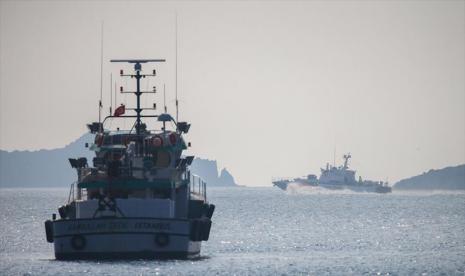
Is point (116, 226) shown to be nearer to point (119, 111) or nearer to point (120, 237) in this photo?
point (120, 237)

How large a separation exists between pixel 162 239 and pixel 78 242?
14.0 ft

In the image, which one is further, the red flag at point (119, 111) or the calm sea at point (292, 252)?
the red flag at point (119, 111)

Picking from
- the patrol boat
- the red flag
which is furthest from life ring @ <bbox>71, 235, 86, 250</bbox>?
the red flag

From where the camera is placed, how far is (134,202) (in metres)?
68.4

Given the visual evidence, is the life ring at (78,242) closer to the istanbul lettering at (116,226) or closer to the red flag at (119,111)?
the istanbul lettering at (116,226)

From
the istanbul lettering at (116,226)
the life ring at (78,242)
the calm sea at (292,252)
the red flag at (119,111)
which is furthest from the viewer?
the red flag at (119,111)

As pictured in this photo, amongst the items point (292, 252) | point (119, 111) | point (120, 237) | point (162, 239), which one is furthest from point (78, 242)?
point (292, 252)

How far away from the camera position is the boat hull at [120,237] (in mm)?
65312

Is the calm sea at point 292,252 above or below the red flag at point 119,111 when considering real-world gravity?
below

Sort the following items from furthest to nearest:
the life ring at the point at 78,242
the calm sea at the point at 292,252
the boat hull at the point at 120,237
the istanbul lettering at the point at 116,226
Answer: the calm sea at the point at 292,252, the life ring at the point at 78,242, the boat hull at the point at 120,237, the istanbul lettering at the point at 116,226

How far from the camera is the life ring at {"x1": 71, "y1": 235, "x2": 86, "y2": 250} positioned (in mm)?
65875

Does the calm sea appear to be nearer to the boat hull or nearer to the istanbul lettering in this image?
the boat hull

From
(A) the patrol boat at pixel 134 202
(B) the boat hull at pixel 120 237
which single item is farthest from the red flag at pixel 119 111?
(B) the boat hull at pixel 120 237

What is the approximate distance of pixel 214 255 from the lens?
79750 mm
